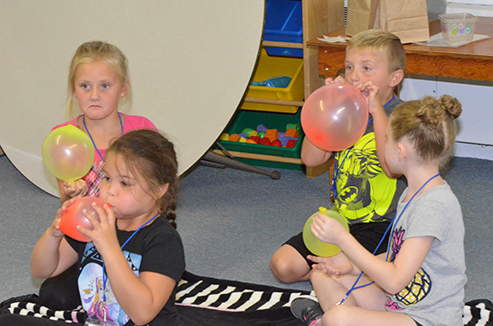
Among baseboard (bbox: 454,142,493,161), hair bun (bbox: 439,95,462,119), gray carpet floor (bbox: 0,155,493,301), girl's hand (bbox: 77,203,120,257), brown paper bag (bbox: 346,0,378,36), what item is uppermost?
brown paper bag (bbox: 346,0,378,36)

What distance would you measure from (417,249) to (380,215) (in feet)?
1.89

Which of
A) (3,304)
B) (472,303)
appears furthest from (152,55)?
(472,303)

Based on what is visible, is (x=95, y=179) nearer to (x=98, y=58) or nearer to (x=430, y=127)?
(x=98, y=58)

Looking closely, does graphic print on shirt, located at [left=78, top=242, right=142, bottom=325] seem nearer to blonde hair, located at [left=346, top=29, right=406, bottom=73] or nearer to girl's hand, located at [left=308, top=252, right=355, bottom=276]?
girl's hand, located at [left=308, top=252, right=355, bottom=276]

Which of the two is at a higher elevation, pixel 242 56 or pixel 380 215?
pixel 242 56

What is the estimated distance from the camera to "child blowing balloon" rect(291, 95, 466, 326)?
4.49ft

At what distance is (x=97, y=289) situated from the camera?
1.45 m

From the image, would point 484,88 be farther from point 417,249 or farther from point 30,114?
point 30,114

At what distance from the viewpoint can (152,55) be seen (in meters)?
2.60

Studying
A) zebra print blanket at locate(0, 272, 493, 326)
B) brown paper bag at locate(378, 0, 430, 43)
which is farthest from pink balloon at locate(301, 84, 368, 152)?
brown paper bag at locate(378, 0, 430, 43)

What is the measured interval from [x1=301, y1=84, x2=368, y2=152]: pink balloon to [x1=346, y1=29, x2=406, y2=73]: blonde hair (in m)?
0.26

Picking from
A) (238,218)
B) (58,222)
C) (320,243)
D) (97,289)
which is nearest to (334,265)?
(320,243)

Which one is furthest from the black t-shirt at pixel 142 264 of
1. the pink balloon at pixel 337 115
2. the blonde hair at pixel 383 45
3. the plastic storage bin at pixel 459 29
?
the plastic storage bin at pixel 459 29

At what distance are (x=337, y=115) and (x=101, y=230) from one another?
705 mm
